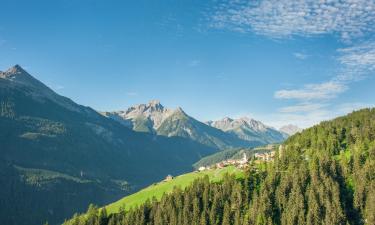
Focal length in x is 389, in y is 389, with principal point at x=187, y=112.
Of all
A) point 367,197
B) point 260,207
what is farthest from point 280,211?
point 367,197

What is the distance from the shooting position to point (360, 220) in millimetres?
180375

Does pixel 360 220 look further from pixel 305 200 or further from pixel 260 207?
pixel 260 207

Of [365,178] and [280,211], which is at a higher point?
[365,178]

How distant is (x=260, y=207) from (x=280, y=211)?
11904mm

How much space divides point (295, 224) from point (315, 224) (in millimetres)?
9160

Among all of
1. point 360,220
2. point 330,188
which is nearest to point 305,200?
point 330,188

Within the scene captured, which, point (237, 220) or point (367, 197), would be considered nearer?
point (367, 197)

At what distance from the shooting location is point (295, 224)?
185 m

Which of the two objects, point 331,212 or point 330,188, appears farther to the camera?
point 330,188

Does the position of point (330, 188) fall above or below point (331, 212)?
above

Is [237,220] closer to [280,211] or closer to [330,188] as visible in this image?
[280,211]

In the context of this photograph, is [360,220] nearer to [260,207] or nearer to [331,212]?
[331,212]

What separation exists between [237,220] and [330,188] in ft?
163

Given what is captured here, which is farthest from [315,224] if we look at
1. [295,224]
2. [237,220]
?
[237,220]
